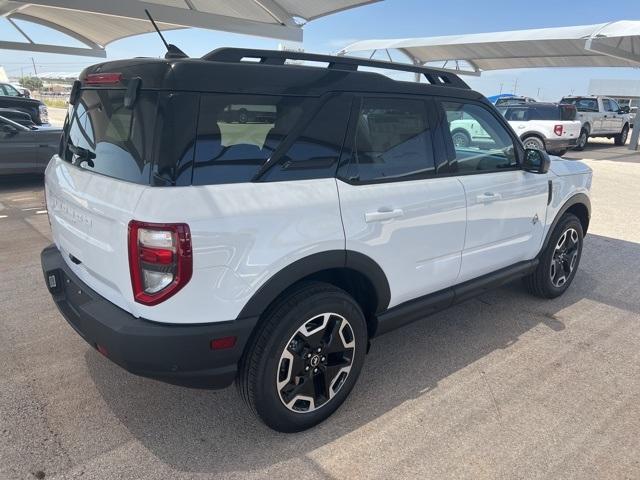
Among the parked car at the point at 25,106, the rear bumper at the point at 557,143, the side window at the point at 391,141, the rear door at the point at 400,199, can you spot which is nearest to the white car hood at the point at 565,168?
the rear door at the point at 400,199

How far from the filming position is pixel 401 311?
2928 mm

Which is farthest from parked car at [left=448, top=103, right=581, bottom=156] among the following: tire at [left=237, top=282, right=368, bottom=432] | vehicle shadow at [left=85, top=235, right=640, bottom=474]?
tire at [left=237, top=282, right=368, bottom=432]

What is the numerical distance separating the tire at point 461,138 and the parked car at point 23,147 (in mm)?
7578

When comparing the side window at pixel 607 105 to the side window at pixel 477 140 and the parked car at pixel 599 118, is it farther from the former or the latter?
the side window at pixel 477 140

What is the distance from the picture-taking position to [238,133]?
220 centimetres

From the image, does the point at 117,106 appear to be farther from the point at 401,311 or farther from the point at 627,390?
the point at 627,390

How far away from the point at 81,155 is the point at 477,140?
259 cm

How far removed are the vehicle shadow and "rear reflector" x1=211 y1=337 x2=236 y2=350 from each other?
615mm

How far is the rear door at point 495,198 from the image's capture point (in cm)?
321

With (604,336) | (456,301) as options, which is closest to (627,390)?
(604,336)

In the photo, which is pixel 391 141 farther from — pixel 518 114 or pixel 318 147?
pixel 518 114

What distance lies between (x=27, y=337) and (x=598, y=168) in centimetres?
1465

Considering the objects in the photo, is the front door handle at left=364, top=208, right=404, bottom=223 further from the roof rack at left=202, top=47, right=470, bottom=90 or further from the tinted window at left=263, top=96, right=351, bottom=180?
the roof rack at left=202, top=47, right=470, bottom=90

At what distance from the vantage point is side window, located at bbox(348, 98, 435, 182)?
2.63 metres
